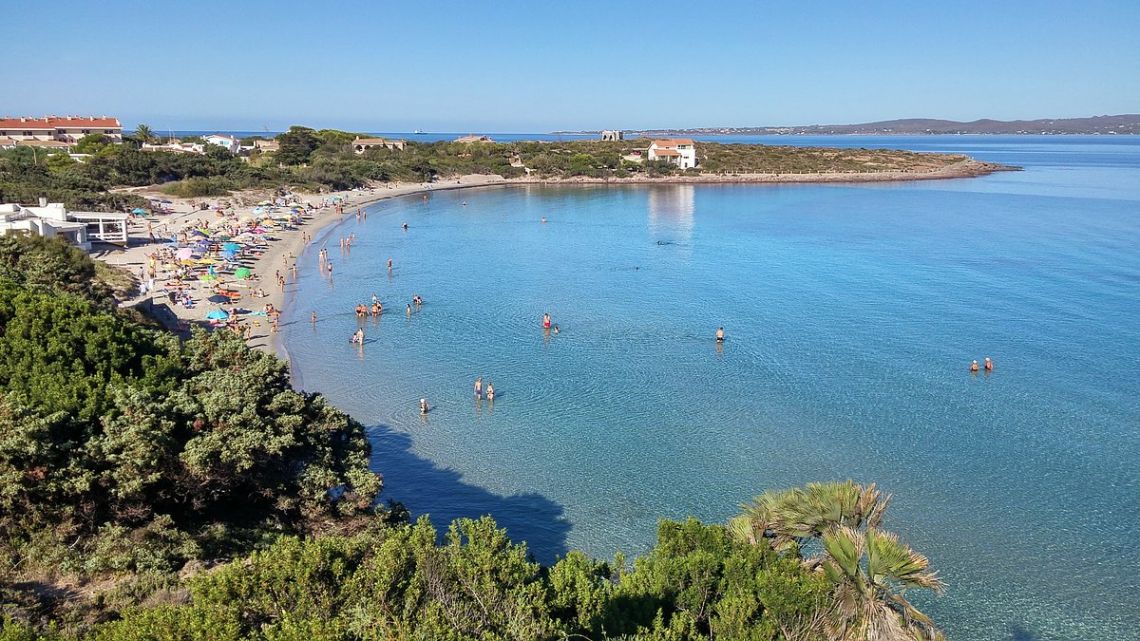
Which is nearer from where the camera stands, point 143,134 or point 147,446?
point 147,446

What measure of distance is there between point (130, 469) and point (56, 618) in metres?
2.78

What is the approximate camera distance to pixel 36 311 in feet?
46.4

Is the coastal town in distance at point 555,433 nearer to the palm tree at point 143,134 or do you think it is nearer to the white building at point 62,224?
the white building at point 62,224

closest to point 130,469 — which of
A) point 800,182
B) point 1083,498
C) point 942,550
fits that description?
point 942,550

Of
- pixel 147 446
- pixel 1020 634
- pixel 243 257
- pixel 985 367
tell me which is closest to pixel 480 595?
pixel 147 446

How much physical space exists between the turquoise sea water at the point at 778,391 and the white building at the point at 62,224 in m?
10.4

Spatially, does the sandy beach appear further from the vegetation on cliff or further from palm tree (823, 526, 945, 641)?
palm tree (823, 526, 945, 641)

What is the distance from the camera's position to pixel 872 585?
7.86m

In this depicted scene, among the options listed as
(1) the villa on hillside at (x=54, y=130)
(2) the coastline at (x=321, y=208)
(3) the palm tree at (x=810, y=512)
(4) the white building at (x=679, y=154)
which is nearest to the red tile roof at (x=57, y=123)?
(1) the villa on hillside at (x=54, y=130)

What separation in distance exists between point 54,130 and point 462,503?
97.3 metres

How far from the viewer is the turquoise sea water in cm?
1591

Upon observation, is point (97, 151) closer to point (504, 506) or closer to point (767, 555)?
point (504, 506)

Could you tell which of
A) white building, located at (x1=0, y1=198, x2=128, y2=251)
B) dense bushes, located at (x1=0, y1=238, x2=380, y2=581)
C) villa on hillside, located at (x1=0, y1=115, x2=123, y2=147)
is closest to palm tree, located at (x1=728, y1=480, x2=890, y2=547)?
dense bushes, located at (x1=0, y1=238, x2=380, y2=581)

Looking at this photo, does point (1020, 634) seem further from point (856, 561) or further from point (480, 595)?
point (480, 595)
